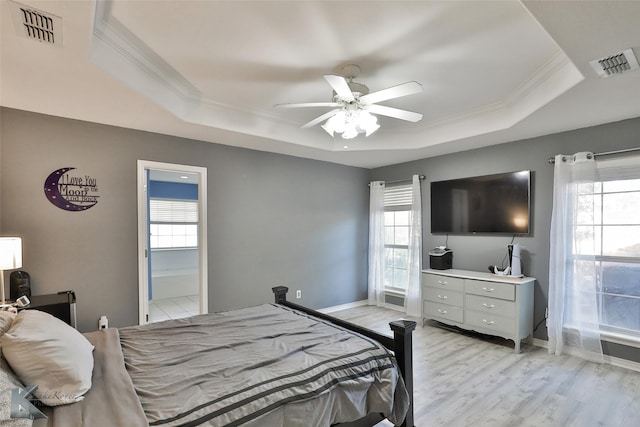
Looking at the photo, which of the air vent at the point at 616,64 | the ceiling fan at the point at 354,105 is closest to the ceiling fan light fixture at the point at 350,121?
the ceiling fan at the point at 354,105

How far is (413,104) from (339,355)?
2.70 metres

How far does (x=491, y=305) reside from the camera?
11.9 feet

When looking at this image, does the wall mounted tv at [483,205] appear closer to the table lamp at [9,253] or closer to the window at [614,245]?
the window at [614,245]

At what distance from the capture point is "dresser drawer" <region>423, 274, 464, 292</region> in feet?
12.9

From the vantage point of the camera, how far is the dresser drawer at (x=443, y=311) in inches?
155

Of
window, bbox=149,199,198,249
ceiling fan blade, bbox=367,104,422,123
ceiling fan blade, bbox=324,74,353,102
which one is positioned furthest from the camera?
window, bbox=149,199,198,249

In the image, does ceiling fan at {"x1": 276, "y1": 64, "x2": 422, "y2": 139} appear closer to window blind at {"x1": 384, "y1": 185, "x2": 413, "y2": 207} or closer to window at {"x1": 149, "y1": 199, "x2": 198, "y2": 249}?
window blind at {"x1": 384, "y1": 185, "x2": 413, "y2": 207}

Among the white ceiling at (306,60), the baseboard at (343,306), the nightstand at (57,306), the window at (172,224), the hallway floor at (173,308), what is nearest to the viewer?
Result: the white ceiling at (306,60)

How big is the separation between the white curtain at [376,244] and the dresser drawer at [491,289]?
174 cm

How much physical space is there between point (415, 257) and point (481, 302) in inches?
50.1

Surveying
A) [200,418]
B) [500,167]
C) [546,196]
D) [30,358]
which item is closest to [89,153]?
[30,358]

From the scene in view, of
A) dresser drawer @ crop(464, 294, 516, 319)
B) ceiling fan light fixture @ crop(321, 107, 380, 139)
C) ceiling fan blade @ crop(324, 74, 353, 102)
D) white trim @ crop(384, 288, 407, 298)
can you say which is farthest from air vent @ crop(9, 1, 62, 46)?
white trim @ crop(384, 288, 407, 298)

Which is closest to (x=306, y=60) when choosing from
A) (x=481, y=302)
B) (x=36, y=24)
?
(x=36, y=24)

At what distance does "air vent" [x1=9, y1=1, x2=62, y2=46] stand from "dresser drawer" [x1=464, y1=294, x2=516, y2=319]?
4.35 m
